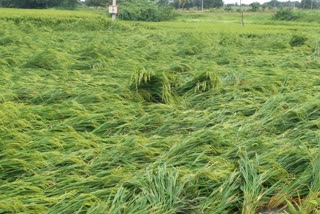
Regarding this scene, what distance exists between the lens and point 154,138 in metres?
3.19

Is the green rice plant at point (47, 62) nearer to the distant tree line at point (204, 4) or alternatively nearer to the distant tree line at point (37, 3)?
the distant tree line at point (37, 3)

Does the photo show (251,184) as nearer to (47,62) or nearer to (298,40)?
(47,62)

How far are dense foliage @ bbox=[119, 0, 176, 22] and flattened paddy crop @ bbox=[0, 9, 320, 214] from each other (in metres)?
16.8

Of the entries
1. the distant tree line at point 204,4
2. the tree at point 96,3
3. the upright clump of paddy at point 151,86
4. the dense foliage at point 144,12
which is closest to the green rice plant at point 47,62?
the upright clump of paddy at point 151,86

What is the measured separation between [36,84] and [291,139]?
2.84 m

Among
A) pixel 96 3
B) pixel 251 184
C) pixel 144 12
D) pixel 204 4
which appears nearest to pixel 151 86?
pixel 251 184

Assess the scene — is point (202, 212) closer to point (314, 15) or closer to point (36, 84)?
point (36, 84)

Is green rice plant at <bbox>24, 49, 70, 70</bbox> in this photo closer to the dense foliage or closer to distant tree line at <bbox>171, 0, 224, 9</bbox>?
the dense foliage

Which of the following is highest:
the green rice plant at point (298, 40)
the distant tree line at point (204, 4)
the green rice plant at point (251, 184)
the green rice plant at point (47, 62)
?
the distant tree line at point (204, 4)

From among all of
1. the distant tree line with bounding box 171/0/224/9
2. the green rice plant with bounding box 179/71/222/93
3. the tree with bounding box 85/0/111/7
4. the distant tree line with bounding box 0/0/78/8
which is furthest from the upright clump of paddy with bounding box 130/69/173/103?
the distant tree line with bounding box 171/0/224/9

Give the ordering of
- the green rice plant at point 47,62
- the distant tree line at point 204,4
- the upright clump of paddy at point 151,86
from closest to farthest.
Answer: the upright clump of paddy at point 151,86, the green rice plant at point 47,62, the distant tree line at point 204,4

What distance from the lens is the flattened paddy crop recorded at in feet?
7.63

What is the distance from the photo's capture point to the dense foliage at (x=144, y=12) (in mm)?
22344

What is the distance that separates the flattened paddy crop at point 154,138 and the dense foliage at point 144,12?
1675 centimetres
